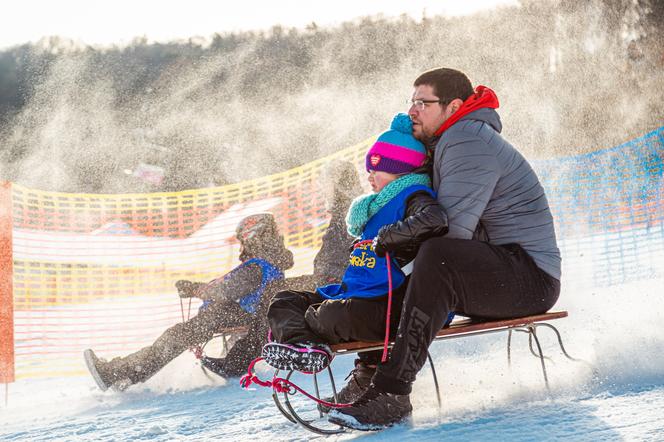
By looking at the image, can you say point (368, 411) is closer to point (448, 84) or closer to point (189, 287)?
point (448, 84)

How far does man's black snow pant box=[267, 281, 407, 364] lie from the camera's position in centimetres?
239

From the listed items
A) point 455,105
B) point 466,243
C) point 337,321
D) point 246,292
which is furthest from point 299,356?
point 246,292

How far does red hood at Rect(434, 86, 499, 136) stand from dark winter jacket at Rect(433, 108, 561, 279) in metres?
0.02

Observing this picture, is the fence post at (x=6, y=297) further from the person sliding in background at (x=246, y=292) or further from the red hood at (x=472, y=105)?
the red hood at (x=472, y=105)

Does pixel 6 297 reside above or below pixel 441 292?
above

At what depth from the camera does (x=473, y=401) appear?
9.12ft

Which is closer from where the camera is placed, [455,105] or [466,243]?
[466,243]

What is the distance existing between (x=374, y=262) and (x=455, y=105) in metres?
0.67

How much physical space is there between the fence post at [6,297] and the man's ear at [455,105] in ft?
12.1

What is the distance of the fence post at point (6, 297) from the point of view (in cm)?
493

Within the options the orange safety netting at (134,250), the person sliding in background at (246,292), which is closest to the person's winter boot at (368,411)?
the person sliding in background at (246,292)

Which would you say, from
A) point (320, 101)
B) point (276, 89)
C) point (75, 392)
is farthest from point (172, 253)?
point (320, 101)

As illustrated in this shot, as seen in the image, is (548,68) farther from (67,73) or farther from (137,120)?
(67,73)

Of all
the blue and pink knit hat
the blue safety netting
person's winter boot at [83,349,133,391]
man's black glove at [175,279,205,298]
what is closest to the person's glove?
the blue and pink knit hat
